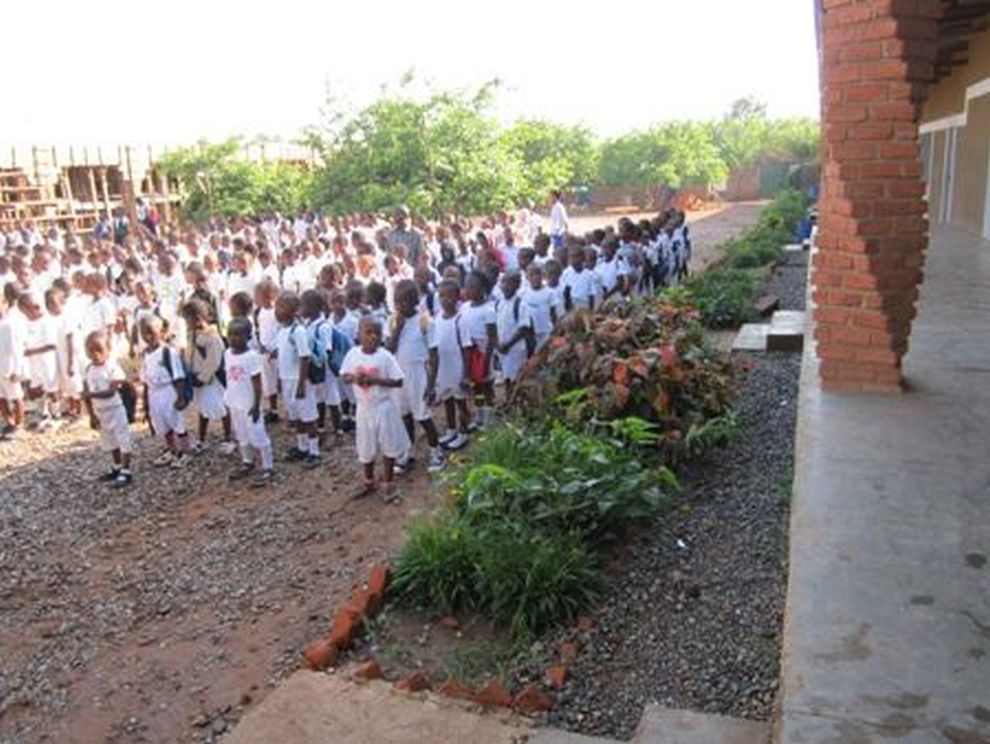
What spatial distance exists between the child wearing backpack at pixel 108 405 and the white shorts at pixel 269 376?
4.47ft

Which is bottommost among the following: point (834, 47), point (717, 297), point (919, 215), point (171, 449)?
point (171, 449)

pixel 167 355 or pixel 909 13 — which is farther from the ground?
pixel 909 13

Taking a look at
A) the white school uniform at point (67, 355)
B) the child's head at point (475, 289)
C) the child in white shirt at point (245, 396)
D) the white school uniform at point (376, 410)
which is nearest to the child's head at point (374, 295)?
the child's head at point (475, 289)

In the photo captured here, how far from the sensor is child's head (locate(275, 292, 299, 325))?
7.43 m

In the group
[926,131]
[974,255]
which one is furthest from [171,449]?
[926,131]

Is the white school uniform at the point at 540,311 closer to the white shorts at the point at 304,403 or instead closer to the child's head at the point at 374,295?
the child's head at the point at 374,295

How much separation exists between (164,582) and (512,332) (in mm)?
3913

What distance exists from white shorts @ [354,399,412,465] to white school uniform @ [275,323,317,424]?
949 mm

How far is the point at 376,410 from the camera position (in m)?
6.64

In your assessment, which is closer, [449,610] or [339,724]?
[339,724]

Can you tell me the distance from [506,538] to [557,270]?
16.6ft

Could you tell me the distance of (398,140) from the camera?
18062 millimetres

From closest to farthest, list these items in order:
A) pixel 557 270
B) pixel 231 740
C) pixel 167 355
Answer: pixel 231 740
pixel 167 355
pixel 557 270

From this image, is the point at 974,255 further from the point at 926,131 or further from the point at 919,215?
the point at 926,131
